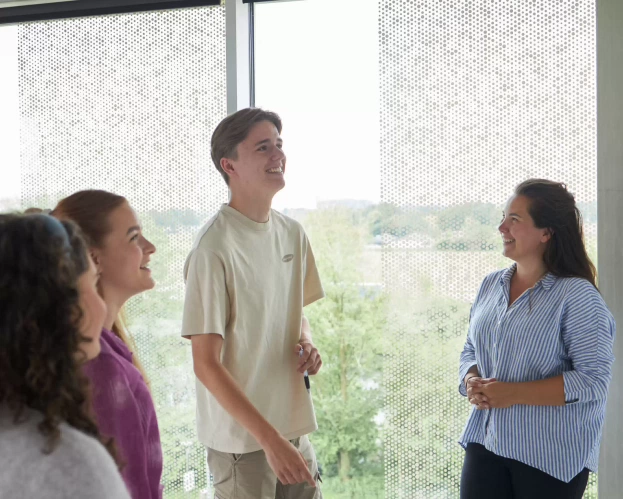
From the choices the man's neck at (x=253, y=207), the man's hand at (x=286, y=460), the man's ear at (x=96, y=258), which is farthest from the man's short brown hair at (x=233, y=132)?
the man's hand at (x=286, y=460)

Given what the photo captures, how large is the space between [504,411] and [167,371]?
1442 mm

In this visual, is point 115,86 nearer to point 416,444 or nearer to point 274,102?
point 274,102

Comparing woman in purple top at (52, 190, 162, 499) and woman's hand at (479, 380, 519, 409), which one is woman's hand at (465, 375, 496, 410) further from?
woman in purple top at (52, 190, 162, 499)

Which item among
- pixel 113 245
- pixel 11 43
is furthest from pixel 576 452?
pixel 11 43

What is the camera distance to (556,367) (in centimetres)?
197

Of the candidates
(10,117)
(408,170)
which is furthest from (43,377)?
(10,117)

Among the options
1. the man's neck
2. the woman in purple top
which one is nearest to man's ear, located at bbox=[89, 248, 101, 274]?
the woman in purple top

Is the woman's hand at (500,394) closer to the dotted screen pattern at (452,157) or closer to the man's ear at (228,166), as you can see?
the dotted screen pattern at (452,157)

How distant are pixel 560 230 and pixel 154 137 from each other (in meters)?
1.67

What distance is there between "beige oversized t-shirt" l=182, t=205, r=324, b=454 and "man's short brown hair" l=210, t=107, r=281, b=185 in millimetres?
203

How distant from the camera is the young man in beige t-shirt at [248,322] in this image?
6.17ft

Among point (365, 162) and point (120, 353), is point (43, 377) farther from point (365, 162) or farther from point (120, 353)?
point (365, 162)

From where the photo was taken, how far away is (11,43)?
299cm

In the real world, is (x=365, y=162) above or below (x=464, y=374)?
above
